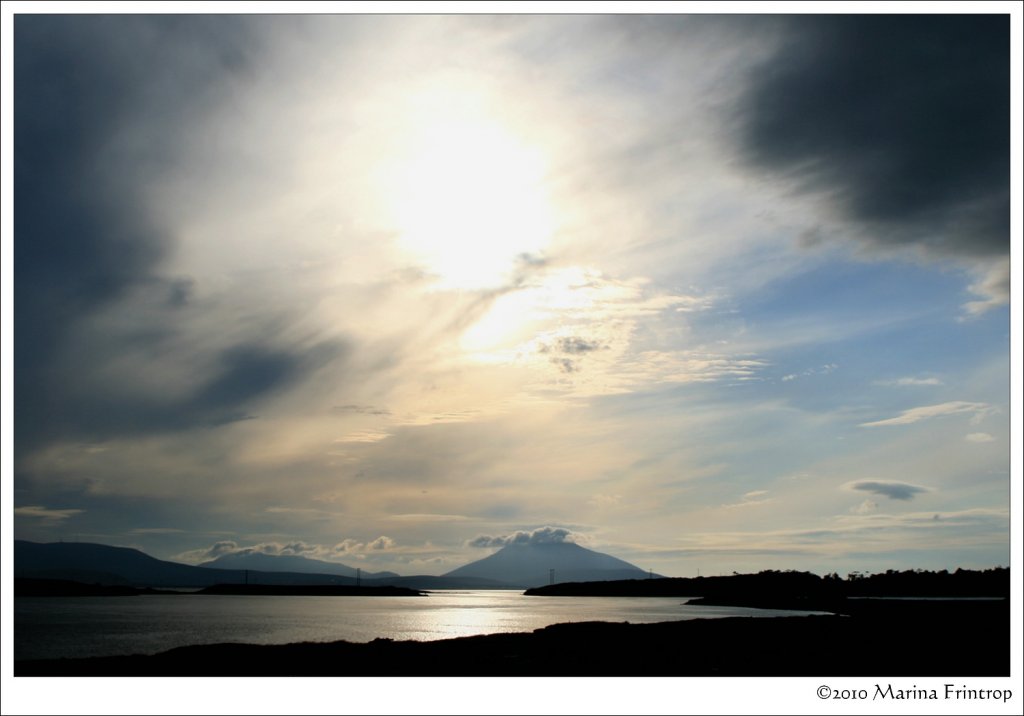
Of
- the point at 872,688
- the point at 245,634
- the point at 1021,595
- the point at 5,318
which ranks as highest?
the point at 5,318

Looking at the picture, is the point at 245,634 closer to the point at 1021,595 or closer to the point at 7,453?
the point at 7,453

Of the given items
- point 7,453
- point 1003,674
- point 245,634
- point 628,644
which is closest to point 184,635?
point 245,634

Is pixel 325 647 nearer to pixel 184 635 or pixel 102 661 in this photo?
pixel 102 661

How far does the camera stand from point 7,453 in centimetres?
2319

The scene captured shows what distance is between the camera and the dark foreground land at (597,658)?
29.0 metres

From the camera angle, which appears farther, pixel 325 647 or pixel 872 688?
pixel 325 647

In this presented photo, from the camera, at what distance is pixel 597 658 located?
32.4 m

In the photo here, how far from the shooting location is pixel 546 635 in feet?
142

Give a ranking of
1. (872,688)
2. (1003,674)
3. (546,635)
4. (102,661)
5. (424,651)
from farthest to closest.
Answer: (546,635) → (424,651) → (102,661) → (1003,674) → (872,688)

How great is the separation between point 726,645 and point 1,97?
113 feet

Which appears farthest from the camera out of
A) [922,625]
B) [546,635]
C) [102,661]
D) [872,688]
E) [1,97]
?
[922,625]

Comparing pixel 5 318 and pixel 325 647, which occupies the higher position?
pixel 5 318

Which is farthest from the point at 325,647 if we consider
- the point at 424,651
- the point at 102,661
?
the point at 102,661

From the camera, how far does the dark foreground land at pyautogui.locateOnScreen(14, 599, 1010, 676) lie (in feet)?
95.0
